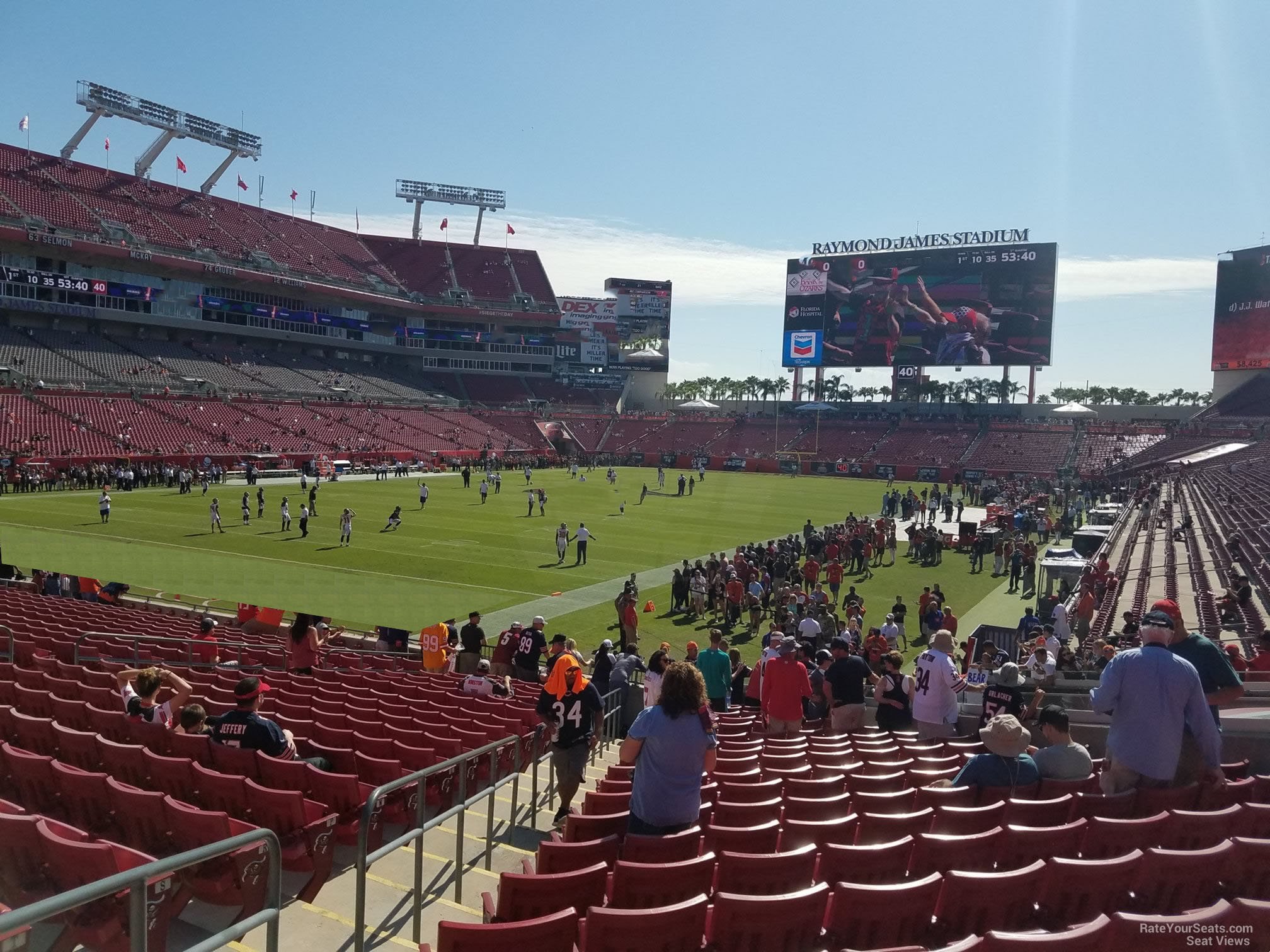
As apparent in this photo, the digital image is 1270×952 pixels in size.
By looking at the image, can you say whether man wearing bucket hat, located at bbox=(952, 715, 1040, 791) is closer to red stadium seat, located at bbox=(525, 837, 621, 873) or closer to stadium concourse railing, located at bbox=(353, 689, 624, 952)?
red stadium seat, located at bbox=(525, 837, 621, 873)

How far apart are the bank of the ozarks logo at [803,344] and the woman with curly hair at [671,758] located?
73526 mm

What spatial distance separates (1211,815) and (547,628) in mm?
15223

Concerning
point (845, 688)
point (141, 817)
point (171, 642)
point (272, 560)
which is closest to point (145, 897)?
point (141, 817)

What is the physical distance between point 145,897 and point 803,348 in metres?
75.7

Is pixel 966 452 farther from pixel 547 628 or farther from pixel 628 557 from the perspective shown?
pixel 547 628

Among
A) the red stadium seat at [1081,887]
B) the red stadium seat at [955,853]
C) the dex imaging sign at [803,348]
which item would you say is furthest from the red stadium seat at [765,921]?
the dex imaging sign at [803,348]

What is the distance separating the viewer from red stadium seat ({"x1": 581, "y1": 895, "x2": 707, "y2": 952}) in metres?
3.40

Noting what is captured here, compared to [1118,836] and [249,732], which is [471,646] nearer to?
[249,732]

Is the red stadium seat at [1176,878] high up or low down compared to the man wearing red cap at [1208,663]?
down

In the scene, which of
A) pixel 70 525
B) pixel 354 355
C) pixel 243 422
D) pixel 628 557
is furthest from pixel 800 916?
pixel 354 355

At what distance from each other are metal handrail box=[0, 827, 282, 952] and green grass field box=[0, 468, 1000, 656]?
13.9 m

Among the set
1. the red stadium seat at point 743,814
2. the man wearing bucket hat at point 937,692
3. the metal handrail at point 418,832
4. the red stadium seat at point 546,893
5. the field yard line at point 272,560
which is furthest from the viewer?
the field yard line at point 272,560

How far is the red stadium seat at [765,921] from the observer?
3.69 m

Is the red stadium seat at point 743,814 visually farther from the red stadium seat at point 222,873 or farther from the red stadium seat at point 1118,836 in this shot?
the red stadium seat at point 222,873
